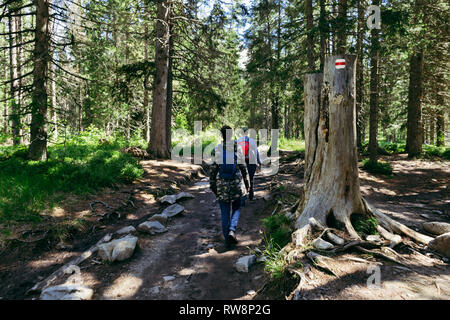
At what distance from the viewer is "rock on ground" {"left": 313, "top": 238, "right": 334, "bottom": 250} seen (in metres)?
3.87

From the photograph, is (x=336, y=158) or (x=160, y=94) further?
(x=160, y=94)

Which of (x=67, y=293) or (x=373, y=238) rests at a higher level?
(x=373, y=238)

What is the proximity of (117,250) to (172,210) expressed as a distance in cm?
262

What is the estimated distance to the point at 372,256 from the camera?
144 inches

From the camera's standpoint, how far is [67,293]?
3.38m

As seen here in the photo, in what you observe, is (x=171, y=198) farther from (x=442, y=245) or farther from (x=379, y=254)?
(x=442, y=245)

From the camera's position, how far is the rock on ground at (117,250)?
178 inches

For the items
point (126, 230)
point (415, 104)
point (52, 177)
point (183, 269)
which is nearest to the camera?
point (183, 269)

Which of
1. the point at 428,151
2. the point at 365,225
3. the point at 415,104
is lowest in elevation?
the point at 365,225

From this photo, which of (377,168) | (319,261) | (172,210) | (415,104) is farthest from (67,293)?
(415,104)

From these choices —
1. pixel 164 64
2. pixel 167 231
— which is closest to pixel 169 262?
pixel 167 231

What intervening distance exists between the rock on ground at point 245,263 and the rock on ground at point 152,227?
2.34 metres
